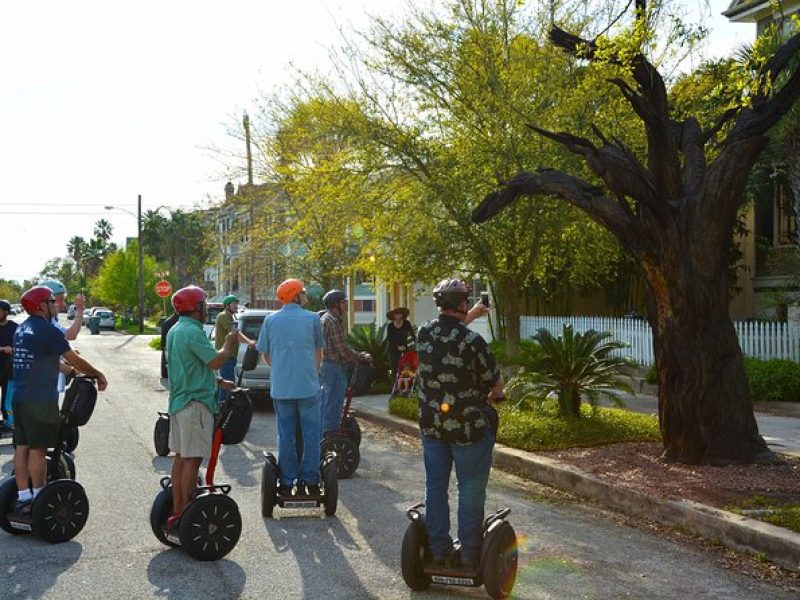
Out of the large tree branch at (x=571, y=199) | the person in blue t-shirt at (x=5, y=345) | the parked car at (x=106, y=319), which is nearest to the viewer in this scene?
the large tree branch at (x=571, y=199)

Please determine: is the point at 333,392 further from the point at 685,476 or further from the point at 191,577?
the point at 191,577

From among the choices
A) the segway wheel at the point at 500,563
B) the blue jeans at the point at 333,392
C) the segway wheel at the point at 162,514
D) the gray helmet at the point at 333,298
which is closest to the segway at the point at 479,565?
the segway wheel at the point at 500,563

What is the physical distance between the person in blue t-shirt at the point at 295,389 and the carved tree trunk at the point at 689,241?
118 inches

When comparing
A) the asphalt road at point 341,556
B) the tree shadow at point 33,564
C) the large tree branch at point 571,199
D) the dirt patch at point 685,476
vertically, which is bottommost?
the asphalt road at point 341,556

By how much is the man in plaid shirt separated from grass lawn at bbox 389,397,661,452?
7.28 feet

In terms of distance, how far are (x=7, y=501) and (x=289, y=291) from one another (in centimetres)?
254

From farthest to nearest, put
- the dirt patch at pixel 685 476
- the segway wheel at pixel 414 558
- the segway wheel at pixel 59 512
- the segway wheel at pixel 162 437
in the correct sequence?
1. the segway wheel at pixel 162 437
2. the dirt patch at pixel 685 476
3. the segway wheel at pixel 59 512
4. the segway wheel at pixel 414 558

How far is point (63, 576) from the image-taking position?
5805 mm

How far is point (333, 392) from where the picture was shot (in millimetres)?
9531

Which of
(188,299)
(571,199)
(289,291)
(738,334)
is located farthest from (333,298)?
(738,334)

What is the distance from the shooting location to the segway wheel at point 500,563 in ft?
17.1

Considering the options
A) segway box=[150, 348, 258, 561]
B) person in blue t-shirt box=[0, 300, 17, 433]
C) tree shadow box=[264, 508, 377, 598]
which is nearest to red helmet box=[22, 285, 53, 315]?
segway box=[150, 348, 258, 561]

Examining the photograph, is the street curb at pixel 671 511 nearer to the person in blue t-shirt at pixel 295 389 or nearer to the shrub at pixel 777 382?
the person in blue t-shirt at pixel 295 389

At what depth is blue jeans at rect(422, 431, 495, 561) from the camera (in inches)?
209
